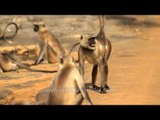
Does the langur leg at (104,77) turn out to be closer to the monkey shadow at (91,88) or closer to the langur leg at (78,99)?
the monkey shadow at (91,88)

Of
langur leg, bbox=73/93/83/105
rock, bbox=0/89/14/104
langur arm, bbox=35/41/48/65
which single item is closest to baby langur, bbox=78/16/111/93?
langur leg, bbox=73/93/83/105

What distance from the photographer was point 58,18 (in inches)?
231

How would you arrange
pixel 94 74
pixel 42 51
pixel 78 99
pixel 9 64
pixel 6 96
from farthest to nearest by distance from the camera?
pixel 42 51, pixel 9 64, pixel 94 74, pixel 6 96, pixel 78 99

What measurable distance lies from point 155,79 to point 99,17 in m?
1.14

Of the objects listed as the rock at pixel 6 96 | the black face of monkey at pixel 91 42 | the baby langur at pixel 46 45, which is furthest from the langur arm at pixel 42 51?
the black face of monkey at pixel 91 42

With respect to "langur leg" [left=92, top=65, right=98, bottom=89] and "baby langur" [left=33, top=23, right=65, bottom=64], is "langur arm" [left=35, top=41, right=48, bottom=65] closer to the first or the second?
"baby langur" [left=33, top=23, right=65, bottom=64]

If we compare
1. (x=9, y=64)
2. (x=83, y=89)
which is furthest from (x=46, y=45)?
(x=83, y=89)

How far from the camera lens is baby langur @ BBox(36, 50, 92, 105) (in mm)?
4949

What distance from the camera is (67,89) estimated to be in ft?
16.4

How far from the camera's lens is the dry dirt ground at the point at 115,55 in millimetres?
5109

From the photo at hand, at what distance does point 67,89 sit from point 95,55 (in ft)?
1.72

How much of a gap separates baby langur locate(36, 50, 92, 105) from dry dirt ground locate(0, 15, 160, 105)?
11 centimetres

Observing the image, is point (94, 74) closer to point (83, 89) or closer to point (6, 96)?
point (83, 89)
